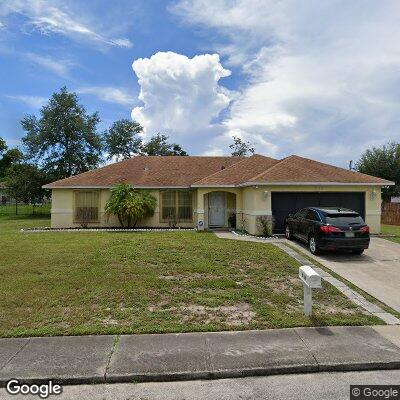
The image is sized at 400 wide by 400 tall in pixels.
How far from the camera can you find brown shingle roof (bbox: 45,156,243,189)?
67.9ft

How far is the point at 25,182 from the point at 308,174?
29385 millimetres

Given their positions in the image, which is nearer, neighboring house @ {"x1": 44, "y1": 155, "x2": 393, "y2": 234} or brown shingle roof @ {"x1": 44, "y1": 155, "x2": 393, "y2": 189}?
neighboring house @ {"x1": 44, "y1": 155, "x2": 393, "y2": 234}

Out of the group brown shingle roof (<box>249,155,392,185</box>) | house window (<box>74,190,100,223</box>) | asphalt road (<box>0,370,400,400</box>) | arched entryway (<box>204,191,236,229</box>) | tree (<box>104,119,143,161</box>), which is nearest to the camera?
asphalt road (<box>0,370,400,400</box>)

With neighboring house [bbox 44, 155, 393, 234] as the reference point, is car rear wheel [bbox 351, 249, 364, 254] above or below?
below

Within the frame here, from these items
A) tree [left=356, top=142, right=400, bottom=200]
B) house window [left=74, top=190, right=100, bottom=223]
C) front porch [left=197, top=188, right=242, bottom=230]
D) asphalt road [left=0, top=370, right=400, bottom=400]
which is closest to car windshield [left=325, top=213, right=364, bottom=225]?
asphalt road [left=0, top=370, right=400, bottom=400]

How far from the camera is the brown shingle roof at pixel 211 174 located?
16.5 m

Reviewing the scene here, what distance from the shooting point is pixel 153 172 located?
22.2 metres

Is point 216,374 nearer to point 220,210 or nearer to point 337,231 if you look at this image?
point 337,231

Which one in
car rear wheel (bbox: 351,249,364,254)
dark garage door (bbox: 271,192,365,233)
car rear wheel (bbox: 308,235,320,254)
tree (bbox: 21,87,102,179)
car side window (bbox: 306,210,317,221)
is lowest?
car rear wheel (bbox: 351,249,364,254)

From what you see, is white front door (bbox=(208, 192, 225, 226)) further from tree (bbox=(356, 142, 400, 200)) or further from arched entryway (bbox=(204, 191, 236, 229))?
tree (bbox=(356, 142, 400, 200))

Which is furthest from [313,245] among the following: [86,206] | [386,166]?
[386,166]

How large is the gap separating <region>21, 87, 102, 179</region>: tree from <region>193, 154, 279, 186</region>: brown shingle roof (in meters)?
22.6

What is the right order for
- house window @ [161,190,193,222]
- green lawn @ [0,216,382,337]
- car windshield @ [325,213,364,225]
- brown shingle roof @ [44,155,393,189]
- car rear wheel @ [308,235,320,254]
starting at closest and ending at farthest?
green lawn @ [0,216,382,337] < car windshield @ [325,213,364,225] < car rear wheel @ [308,235,320,254] < brown shingle roof @ [44,155,393,189] < house window @ [161,190,193,222]

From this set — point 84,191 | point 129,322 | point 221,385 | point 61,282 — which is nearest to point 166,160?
point 84,191
